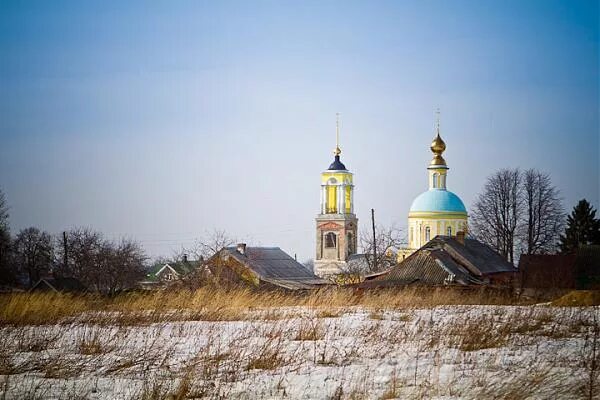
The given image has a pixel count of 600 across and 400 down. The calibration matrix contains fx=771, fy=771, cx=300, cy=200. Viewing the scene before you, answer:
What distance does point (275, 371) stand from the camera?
25.5 feet

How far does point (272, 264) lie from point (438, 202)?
99.4 feet

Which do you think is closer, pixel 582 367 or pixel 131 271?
pixel 582 367

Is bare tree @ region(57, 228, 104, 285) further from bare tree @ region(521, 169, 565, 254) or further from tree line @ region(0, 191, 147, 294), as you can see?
bare tree @ region(521, 169, 565, 254)

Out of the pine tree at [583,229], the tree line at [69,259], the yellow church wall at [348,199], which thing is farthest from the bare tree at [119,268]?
the yellow church wall at [348,199]

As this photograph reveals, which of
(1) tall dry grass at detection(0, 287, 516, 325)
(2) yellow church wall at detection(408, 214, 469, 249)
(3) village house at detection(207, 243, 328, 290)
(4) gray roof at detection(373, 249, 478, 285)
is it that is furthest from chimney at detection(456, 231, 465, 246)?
(1) tall dry grass at detection(0, 287, 516, 325)

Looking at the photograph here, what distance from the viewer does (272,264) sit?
46.3 metres

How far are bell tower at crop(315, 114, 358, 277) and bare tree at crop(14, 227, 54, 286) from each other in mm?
37804

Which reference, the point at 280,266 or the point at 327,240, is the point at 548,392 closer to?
the point at 280,266

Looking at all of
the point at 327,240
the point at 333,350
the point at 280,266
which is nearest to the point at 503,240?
the point at 280,266

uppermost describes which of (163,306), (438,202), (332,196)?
(332,196)

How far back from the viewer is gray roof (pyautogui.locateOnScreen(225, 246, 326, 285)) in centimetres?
4234

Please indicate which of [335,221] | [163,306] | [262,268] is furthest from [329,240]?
[163,306]

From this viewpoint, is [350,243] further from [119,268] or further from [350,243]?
[119,268]

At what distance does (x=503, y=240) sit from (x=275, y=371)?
51.2 metres
